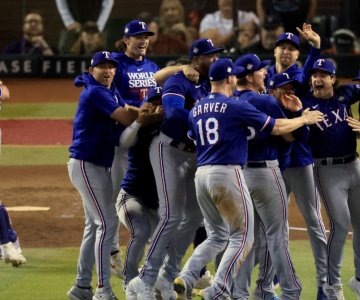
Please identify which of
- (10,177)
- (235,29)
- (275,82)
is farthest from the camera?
(235,29)

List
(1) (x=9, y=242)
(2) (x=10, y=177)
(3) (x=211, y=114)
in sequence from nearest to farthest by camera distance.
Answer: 1. (3) (x=211, y=114)
2. (1) (x=9, y=242)
3. (2) (x=10, y=177)

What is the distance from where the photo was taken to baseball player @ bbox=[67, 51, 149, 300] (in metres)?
8.80

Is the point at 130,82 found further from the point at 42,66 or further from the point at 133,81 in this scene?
the point at 42,66

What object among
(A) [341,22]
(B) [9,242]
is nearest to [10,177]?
(B) [9,242]

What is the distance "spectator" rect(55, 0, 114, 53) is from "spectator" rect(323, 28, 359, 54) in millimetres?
4602

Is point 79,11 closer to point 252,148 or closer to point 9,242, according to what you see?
point 9,242

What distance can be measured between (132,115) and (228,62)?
3.54 feet

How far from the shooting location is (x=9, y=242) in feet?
33.7

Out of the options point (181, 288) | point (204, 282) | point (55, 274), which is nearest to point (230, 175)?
point (181, 288)

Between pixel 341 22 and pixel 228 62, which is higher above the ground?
pixel 228 62

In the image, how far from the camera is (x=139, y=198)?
9125 millimetres

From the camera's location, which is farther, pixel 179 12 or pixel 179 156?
pixel 179 12

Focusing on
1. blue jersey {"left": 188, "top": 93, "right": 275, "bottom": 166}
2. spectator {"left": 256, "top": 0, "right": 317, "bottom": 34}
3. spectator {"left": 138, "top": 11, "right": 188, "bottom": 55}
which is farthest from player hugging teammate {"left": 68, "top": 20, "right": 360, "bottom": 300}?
spectator {"left": 138, "top": 11, "right": 188, "bottom": 55}

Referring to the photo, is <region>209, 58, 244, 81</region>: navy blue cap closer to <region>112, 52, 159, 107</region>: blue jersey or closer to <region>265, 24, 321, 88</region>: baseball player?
<region>265, 24, 321, 88</region>: baseball player
